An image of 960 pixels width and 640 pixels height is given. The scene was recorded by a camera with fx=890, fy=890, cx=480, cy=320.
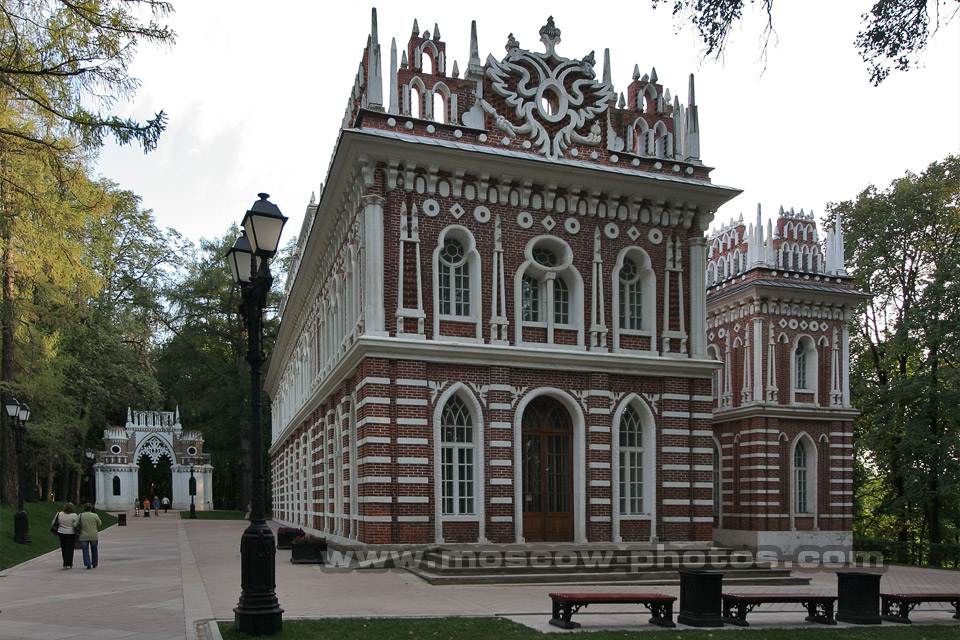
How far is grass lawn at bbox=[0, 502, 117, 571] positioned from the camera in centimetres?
2161

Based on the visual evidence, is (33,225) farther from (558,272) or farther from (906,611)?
(906,611)

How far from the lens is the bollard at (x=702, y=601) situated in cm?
1225

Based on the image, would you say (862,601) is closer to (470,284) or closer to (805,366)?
(470,284)

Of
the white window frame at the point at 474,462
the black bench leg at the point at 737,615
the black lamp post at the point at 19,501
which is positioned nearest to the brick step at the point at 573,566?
the white window frame at the point at 474,462

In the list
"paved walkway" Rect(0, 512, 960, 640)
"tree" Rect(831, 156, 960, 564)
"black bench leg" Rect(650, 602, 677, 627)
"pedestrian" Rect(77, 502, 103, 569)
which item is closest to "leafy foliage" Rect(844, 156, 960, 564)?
"tree" Rect(831, 156, 960, 564)

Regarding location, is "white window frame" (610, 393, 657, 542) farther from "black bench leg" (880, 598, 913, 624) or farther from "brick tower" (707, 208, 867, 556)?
"brick tower" (707, 208, 867, 556)

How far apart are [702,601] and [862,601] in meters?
2.67

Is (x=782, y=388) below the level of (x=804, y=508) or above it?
above

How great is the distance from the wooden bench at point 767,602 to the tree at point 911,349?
2013cm

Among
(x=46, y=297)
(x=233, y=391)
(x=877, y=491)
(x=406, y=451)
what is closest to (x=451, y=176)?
(x=406, y=451)

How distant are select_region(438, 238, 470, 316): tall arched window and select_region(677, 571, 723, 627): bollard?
9780 millimetres

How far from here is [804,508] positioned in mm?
31031

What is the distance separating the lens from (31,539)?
25.6 metres

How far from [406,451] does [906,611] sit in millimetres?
10187
